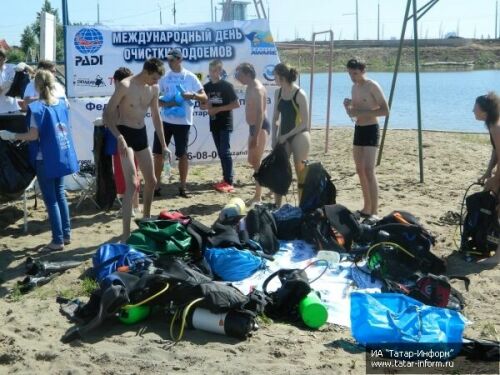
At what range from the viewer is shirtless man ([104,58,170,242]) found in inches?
236

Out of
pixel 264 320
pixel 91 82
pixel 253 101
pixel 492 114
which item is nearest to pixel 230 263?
pixel 264 320

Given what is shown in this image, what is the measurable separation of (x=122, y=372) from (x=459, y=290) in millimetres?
2791

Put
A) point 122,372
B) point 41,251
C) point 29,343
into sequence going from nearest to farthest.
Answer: point 122,372, point 29,343, point 41,251

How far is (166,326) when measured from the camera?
441 centimetres

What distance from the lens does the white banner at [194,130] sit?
9062 mm

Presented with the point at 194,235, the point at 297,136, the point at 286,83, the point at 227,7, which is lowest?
the point at 194,235

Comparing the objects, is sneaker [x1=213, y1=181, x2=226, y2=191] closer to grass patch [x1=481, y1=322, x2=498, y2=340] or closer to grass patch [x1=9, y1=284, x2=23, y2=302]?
grass patch [x1=9, y1=284, x2=23, y2=302]

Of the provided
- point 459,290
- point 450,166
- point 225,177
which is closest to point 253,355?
point 459,290

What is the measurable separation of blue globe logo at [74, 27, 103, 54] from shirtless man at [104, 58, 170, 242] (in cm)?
296

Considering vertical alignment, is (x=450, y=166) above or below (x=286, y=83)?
below

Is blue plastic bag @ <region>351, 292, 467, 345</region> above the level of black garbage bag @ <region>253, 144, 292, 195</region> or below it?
below

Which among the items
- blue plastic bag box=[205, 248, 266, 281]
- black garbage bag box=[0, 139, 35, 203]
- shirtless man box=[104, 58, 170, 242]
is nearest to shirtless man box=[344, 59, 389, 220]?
blue plastic bag box=[205, 248, 266, 281]

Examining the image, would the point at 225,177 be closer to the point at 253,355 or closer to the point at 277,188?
the point at 277,188

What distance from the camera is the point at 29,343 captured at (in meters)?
4.17
